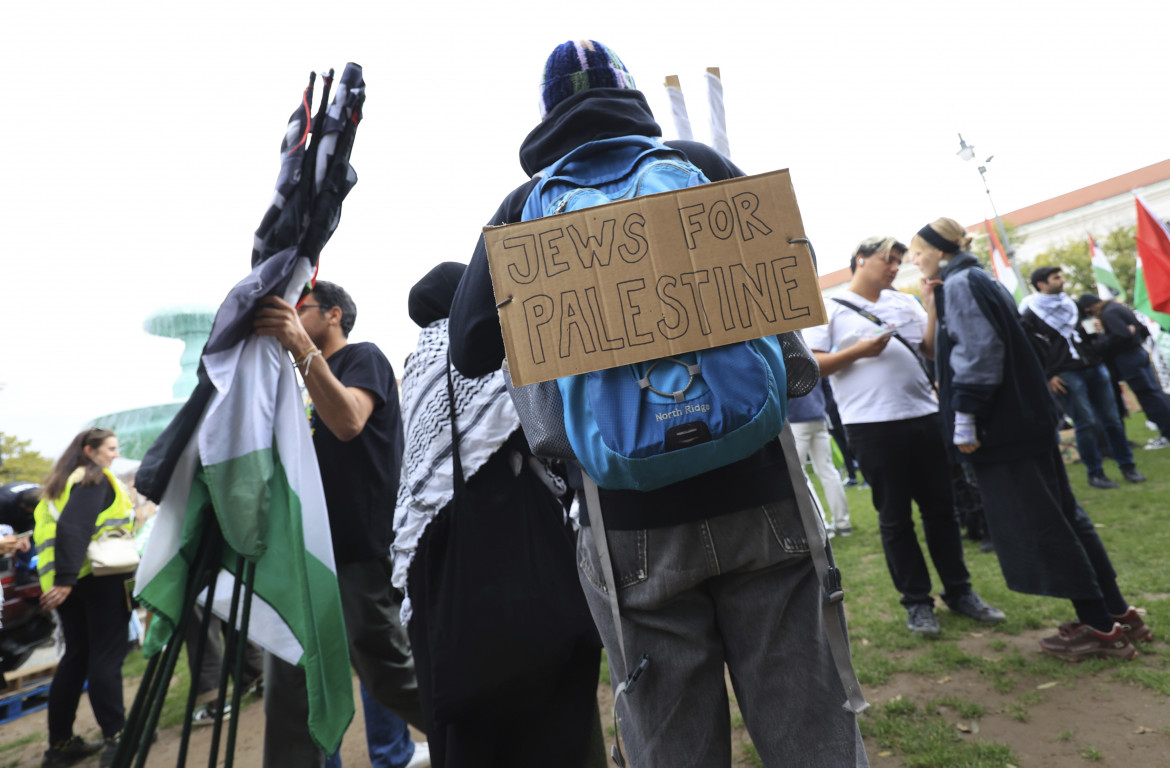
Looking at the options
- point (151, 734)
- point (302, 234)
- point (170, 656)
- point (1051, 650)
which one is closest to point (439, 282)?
point (302, 234)

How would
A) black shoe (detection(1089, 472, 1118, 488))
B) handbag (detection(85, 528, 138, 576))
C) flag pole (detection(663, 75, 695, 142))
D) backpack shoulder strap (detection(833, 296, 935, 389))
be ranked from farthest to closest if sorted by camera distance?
1. black shoe (detection(1089, 472, 1118, 488))
2. handbag (detection(85, 528, 138, 576))
3. backpack shoulder strap (detection(833, 296, 935, 389))
4. flag pole (detection(663, 75, 695, 142))

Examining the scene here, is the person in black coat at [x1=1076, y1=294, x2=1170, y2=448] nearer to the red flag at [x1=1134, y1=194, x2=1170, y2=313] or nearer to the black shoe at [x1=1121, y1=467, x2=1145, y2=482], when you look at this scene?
the red flag at [x1=1134, y1=194, x2=1170, y2=313]

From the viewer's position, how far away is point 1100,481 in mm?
6445

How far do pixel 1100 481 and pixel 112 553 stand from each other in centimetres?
800

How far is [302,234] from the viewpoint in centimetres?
209

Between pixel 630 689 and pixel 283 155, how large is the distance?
1.74 metres

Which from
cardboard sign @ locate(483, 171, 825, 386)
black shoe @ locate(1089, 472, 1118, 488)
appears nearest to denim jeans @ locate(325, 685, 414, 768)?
cardboard sign @ locate(483, 171, 825, 386)

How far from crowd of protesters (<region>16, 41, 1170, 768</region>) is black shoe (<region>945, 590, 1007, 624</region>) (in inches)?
0.5

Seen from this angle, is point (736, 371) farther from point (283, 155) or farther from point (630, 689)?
point (283, 155)

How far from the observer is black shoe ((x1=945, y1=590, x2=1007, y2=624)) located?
A: 364cm

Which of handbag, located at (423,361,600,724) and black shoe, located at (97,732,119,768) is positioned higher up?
handbag, located at (423,361,600,724)

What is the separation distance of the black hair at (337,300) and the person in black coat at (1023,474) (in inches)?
108

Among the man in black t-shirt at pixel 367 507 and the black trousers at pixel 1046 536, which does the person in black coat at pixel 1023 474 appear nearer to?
the black trousers at pixel 1046 536

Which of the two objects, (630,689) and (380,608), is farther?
(380,608)
